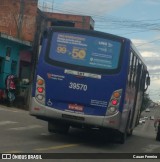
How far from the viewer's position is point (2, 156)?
418 inches

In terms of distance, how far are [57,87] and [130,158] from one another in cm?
316

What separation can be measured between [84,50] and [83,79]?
88 centimetres

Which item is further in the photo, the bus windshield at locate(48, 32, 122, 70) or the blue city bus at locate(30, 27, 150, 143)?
the bus windshield at locate(48, 32, 122, 70)

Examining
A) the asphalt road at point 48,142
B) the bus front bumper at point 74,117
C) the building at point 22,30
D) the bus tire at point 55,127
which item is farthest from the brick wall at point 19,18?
the bus front bumper at point 74,117

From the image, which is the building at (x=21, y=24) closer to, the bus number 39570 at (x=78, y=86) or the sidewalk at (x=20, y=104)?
the sidewalk at (x=20, y=104)

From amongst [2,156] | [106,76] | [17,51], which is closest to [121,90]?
[106,76]

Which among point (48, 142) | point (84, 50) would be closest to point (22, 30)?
point (84, 50)

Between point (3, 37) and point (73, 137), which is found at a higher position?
point (3, 37)

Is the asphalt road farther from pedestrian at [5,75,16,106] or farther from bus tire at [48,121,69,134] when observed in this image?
pedestrian at [5,75,16,106]

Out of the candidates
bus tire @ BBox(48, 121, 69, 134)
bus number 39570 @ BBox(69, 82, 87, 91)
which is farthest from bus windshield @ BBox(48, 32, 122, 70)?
bus tire @ BBox(48, 121, 69, 134)

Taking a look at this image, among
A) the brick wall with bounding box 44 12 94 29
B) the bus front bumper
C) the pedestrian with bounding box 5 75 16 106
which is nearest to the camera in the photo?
the bus front bumper

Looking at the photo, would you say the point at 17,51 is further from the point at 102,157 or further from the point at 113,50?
the point at 102,157

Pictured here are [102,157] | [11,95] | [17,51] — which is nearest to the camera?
[102,157]

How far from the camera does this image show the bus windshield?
14844 millimetres
